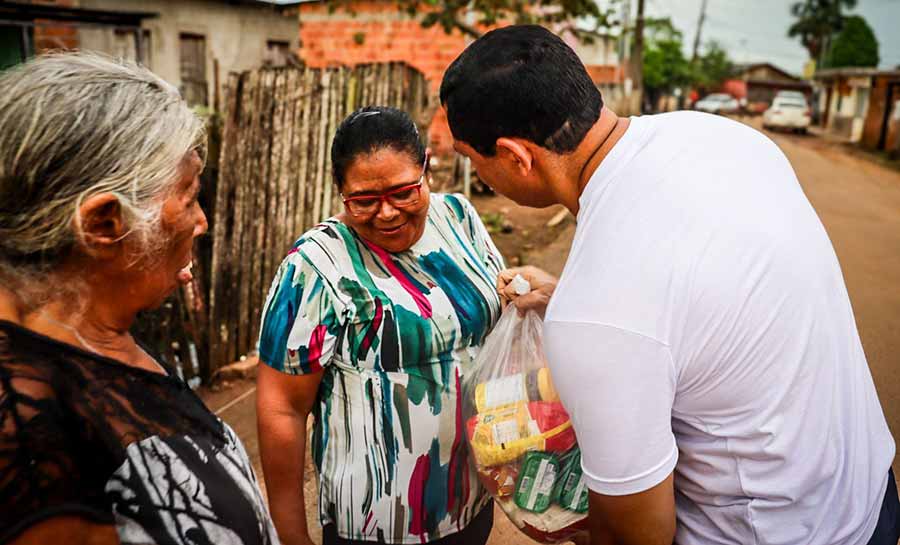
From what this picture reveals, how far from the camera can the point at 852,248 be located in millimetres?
8547

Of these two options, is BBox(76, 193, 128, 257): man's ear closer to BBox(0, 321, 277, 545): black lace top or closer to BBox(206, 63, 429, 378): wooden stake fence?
BBox(0, 321, 277, 545): black lace top

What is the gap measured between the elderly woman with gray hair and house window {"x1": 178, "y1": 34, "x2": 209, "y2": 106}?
13265 mm

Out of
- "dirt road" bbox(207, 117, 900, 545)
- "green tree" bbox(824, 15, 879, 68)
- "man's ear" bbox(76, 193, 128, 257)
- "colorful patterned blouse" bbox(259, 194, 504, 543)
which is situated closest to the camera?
"man's ear" bbox(76, 193, 128, 257)

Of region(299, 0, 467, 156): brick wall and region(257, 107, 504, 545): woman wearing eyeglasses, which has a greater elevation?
region(299, 0, 467, 156): brick wall

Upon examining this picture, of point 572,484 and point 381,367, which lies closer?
point 572,484

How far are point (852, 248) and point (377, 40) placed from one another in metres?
8.83

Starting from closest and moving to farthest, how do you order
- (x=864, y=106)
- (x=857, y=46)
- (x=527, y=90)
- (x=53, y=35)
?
(x=527, y=90), (x=53, y=35), (x=864, y=106), (x=857, y=46)

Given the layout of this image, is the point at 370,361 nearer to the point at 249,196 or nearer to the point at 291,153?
the point at 249,196

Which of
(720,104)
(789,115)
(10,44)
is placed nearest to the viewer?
(10,44)

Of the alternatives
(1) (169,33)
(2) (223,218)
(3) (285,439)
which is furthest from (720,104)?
(3) (285,439)

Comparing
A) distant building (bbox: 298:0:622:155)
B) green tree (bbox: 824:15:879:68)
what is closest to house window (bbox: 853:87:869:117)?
distant building (bbox: 298:0:622:155)

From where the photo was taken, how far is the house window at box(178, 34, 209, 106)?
13.7 meters

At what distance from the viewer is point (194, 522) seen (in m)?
1.18

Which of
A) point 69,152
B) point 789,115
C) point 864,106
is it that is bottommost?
point 789,115
